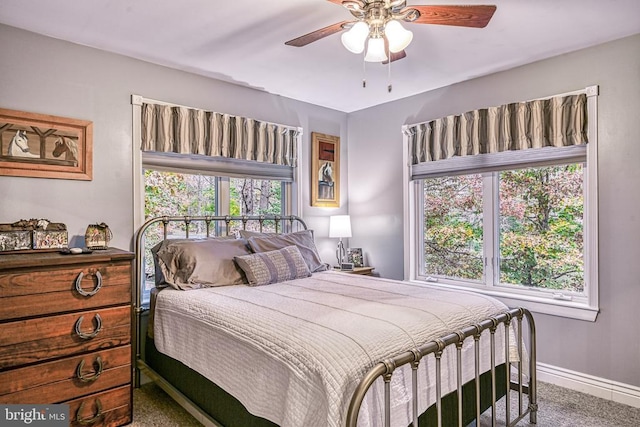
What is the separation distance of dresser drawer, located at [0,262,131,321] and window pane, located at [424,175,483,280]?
2774mm

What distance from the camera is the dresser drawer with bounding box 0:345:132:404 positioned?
76.1 inches

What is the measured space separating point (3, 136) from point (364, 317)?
8.14 feet

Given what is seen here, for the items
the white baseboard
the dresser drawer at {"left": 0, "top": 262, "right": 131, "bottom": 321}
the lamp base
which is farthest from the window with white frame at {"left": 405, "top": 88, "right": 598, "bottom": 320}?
the dresser drawer at {"left": 0, "top": 262, "right": 131, "bottom": 321}

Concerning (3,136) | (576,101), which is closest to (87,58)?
(3,136)

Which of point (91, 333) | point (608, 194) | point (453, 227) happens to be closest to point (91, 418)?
point (91, 333)

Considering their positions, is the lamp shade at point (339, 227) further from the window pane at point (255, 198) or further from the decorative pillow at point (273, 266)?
the decorative pillow at point (273, 266)

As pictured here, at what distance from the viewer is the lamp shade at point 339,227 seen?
4.07m

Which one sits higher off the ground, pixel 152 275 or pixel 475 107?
pixel 475 107

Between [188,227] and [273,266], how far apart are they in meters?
0.89

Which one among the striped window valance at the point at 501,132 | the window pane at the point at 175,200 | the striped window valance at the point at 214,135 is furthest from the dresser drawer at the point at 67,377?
the striped window valance at the point at 501,132

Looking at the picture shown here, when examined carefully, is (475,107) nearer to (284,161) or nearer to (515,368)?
(284,161)

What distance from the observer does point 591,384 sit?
2.74m

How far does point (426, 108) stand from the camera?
3.78 m

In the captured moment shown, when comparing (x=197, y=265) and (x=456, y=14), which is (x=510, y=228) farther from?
(x=197, y=265)
